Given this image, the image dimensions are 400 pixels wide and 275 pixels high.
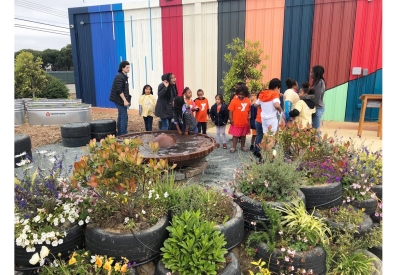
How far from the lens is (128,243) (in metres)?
2.35

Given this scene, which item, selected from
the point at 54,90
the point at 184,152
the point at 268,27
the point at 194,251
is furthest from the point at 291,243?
the point at 54,90

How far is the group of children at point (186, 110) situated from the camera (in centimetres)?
601

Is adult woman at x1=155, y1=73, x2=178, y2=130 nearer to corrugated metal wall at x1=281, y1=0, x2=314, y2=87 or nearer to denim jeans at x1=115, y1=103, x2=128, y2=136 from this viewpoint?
denim jeans at x1=115, y1=103, x2=128, y2=136

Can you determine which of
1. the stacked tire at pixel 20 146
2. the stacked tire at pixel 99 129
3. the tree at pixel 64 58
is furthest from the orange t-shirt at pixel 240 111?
the tree at pixel 64 58

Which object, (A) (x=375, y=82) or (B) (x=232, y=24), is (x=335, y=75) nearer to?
(A) (x=375, y=82)

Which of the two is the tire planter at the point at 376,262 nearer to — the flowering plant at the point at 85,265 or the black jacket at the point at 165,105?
the flowering plant at the point at 85,265

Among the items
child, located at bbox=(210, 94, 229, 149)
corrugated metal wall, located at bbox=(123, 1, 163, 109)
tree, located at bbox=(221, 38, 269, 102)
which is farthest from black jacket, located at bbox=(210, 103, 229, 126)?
corrugated metal wall, located at bbox=(123, 1, 163, 109)

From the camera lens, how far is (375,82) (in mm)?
8750

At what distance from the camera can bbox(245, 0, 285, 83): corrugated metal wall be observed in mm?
9609

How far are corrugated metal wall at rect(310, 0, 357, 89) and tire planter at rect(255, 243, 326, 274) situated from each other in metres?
7.83

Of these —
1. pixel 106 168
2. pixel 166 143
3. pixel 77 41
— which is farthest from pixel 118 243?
pixel 77 41

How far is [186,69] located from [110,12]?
166 inches

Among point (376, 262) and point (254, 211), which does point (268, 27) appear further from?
point (376, 262)

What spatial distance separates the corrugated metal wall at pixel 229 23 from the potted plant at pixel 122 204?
8242 millimetres
